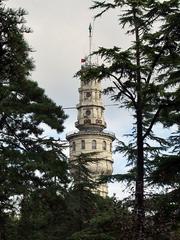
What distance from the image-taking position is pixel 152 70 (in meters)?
18.3

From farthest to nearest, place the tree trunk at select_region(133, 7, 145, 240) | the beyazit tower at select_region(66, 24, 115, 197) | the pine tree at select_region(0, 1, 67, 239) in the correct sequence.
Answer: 1. the beyazit tower at select_region(66, 24, 115, 197)
2. the pine tree at select_region(0, 1, 67, 239)
3. the tree trunk at select_region(133, 7, 145, 240)

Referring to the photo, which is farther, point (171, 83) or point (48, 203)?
point (48, 203)

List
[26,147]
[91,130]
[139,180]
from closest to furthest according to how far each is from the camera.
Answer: [139,180]
[26,147]
[91,130]

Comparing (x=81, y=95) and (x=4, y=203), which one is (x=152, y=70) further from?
(x=81, y=95)

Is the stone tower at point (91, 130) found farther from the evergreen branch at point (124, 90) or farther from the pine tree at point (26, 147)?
the evergreen branch at point (124, 90)

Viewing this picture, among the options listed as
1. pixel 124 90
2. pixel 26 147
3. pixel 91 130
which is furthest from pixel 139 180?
pixel 91 130

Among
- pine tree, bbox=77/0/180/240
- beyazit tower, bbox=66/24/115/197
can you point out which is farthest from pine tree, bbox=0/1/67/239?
beyazit tower, bbox=66/24/115/197

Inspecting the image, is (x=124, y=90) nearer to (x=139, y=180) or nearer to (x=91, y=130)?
(x=139, y=180)

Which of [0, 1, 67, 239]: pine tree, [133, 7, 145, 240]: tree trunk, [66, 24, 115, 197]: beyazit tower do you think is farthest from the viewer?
[66, 24, 115, 197]: beyazit tower

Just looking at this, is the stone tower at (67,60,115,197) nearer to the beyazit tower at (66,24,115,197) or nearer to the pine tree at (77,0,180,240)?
the beyazit tower at (66,24,115,197)

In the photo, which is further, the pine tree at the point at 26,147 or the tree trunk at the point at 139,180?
the pine tree at the point at 26,147

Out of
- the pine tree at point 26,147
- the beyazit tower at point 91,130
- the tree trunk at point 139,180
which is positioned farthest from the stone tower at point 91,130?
the tree trunk at point 139,180

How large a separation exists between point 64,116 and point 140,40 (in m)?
9.28

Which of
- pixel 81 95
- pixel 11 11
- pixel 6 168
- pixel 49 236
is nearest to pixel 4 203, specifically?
pixel 6 168
